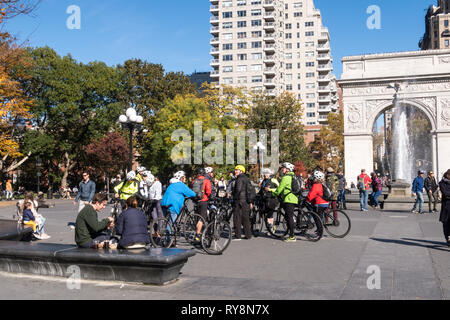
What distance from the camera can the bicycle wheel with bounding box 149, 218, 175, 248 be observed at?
9391 mm

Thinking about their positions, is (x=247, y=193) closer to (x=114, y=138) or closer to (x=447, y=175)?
(x=447, y=175)

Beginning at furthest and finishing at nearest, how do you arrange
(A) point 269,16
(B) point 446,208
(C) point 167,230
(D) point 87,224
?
(A) point 269,16 < (C) point 167,230 < (B) point 446,208 < (D) point 87,224

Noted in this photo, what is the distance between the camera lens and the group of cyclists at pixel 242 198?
32.9ft

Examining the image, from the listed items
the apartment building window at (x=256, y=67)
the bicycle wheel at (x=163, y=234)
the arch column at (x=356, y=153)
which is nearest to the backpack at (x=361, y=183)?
the bicycle wheel at (x=163, y=234)

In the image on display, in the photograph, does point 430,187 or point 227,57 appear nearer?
point 430,187

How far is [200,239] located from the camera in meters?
9.25

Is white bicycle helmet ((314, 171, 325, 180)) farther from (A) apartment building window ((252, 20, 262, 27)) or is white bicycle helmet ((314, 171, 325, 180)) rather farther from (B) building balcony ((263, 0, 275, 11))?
(B) building balcony ((263, 0, 275, 11))

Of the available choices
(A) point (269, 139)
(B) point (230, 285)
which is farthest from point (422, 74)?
(B) point (230, 285)

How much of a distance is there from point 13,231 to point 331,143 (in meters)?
62.4

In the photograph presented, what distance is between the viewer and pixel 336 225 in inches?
438

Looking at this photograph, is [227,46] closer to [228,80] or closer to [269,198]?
[228,80]

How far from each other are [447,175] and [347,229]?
271 cm

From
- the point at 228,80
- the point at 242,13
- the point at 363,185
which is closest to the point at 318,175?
the point at 363,185

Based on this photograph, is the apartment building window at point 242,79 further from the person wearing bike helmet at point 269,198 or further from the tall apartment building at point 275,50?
the person wearing bike helmet at point 269,198
